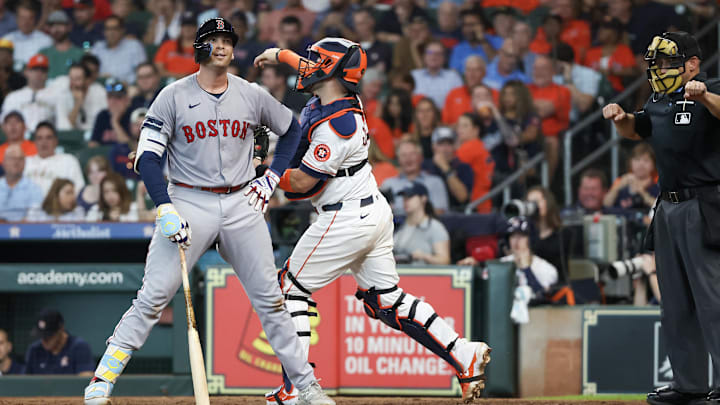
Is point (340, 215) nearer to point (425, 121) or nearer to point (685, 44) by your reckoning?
point (685, 44)

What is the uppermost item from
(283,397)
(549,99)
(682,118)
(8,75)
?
(8,75)

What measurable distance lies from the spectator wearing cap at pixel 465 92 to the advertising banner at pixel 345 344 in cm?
249

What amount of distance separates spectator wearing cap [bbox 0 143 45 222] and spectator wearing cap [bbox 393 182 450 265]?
3.09 m

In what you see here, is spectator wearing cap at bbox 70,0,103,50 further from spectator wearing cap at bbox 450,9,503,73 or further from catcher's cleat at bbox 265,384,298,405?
catcher's cleat at bbox 265,384,298,405

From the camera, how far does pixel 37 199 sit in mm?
7840

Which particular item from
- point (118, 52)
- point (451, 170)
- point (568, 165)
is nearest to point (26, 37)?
point (118, 52)

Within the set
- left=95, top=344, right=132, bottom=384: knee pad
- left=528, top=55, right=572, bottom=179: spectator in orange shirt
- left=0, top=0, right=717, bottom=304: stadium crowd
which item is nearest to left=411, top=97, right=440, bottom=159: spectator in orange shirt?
left=0, top=0, right=717, bottom=304: stadium crowd

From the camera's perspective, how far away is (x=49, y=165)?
8.17 metres

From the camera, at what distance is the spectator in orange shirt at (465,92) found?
887 centimetres

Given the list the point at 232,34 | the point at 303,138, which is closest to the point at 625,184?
the point at 303,138

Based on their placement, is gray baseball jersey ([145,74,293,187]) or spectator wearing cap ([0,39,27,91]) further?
spectator wearing cap ([0,39,27,91])

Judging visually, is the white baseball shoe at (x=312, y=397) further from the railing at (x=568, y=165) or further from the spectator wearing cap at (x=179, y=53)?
the spectator wearing cap at (x=179, y=53)

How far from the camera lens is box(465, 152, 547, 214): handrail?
26.6 feet

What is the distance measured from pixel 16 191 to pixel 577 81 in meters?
5.13
